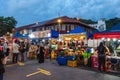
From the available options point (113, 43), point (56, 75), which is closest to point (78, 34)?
point (113, 43)

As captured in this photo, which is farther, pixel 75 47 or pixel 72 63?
pixel 75 47

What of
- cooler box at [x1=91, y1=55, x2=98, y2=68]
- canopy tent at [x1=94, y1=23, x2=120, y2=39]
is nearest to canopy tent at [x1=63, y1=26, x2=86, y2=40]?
canopy tent at [x1=94, y1=23, x2=120, y2=39]

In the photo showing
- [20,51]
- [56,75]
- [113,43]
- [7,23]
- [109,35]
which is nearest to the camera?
[56,75]

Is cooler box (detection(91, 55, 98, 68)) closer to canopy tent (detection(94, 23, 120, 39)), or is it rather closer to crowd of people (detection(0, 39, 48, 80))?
canopy tent (detection(94, 23, 120, 39))

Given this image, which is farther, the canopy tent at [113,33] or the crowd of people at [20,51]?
the crowd of people at [20,51]

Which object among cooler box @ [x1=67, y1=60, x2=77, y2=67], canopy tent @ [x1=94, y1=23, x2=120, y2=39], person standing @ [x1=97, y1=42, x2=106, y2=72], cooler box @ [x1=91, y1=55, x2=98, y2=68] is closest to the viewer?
person standing @ [x1=97, y1=42, x2=106, y2=72]

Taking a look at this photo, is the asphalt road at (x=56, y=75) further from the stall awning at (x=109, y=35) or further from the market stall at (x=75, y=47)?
the stall awning at (x=109, y=35)

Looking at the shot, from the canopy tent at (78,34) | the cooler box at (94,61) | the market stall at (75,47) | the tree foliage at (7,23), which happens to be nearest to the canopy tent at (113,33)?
the market stall at (75,47)

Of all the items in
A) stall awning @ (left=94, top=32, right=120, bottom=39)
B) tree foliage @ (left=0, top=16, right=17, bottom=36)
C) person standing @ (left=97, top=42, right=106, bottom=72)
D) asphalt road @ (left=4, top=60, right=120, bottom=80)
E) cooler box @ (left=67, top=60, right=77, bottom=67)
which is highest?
tree foliage @ (left=0, top=16, right=17, bottom=36)

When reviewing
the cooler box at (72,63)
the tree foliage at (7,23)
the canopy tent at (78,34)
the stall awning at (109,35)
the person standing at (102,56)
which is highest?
the tree foliage at (7,23)

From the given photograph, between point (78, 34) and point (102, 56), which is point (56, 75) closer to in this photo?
point (102, 56)

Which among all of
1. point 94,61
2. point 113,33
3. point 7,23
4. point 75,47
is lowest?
point 94,61

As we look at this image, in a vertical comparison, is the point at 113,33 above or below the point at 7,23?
below

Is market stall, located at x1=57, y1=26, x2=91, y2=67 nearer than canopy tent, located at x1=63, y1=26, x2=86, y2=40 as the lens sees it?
Yes
